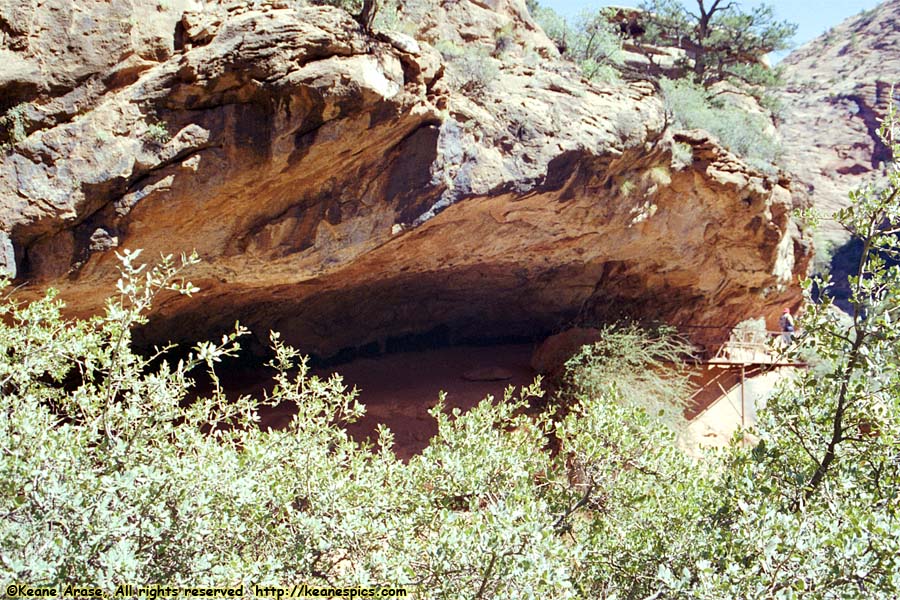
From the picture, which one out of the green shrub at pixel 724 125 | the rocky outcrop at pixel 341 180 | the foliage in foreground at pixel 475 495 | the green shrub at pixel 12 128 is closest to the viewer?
the foliage in foreground at pixel 475 495

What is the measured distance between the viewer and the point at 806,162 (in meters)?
25.8

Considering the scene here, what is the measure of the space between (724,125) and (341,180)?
6481 millimetres

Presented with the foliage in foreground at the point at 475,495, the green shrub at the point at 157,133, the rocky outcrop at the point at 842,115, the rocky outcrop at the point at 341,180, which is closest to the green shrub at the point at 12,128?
the rocky outcrop at the point at 341,180

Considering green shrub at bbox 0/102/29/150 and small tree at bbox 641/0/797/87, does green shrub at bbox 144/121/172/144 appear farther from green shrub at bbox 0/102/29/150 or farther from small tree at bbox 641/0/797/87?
small tree at bbox 641/0/797/87

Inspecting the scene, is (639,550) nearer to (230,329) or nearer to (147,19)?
(147,19)

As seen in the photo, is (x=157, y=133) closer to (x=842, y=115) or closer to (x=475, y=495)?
(x=475, y=495)

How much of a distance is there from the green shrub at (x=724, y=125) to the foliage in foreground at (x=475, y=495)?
5.22 metres

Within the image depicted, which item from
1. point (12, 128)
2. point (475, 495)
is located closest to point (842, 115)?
point (475, 495)

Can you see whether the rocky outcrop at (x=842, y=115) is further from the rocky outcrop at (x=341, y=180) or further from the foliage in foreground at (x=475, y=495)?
the foliage in foreground at (x=475, y=495)

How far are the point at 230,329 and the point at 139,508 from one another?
625cm

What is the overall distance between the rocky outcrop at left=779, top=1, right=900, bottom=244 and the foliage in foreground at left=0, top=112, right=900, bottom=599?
21.1 metres

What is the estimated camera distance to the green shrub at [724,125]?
9281 mm

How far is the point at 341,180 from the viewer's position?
6.34m

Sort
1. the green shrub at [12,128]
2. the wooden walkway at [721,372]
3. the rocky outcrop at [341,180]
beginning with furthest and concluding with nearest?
1. the wooden walkway at [721,372]
2. the rocky outcrop at [341,180]
3. the green shrub at [12,128]
